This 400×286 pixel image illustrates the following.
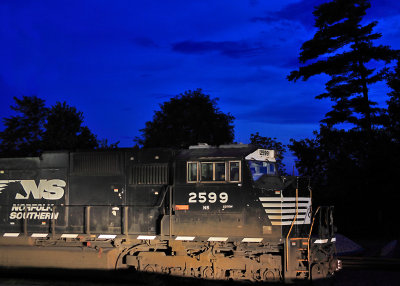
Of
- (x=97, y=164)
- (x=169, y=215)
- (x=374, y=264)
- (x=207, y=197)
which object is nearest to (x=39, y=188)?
(x=97, y=164)

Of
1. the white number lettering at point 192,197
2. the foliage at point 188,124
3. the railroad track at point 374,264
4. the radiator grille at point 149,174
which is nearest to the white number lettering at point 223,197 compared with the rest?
the white number lettering at point 192,197

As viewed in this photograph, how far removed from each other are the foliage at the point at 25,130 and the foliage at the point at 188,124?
32.8 feet

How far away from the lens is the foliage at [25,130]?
2266 centimetres

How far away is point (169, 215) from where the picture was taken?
1172 cm

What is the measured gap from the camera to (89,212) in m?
12.6

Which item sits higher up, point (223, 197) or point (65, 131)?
point (65, 131)

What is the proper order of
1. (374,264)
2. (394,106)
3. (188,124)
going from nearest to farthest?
1. (374,264)
2. (394,106)
3. (188,124)

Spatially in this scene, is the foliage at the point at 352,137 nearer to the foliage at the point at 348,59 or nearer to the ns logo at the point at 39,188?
the foliage at the point at 348,59

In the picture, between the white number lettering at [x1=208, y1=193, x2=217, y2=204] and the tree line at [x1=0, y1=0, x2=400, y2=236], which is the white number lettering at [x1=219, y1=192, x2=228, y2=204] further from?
the tree line at [x1=0, y1=0, x2=400, y2=236]

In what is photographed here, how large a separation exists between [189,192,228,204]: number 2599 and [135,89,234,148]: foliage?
19.9m

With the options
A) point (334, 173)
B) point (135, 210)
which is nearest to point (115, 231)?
point (135, 210)

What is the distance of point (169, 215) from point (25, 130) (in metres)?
14.3

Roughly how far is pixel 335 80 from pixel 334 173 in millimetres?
6928

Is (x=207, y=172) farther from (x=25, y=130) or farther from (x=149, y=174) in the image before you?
(x=25, y=130)
